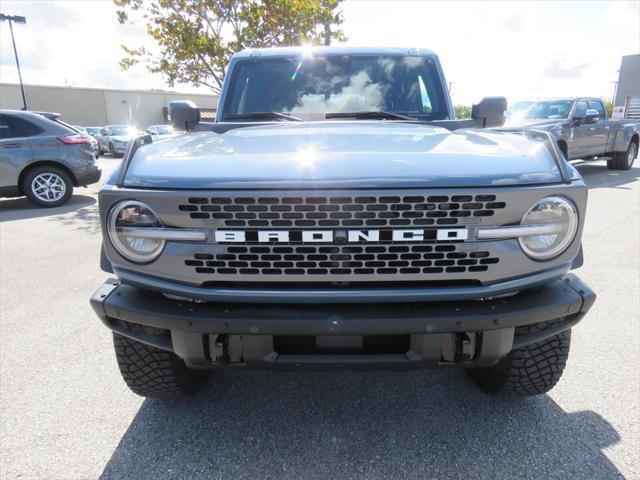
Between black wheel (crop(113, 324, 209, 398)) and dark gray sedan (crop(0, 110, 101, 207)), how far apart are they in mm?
7030

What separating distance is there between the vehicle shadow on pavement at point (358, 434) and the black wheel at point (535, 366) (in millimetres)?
180

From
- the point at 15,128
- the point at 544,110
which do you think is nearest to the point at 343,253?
the point at 15,128

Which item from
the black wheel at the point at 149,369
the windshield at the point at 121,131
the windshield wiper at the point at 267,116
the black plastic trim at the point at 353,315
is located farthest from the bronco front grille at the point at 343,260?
the windshield at the point at 121,131

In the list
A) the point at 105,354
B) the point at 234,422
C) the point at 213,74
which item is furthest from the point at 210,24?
the point at 234,422

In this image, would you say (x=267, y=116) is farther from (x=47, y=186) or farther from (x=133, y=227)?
(x=47, y=186)

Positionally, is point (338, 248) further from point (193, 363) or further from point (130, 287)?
point (130, 287)

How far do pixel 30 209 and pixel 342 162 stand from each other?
320 inches

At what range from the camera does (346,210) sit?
5.15ft

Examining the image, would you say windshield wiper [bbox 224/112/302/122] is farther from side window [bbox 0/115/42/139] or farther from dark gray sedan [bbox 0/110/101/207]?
side window [bbox 0/115/42/139]

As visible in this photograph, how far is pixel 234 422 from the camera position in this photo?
7.23 ft

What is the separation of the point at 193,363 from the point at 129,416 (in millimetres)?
769

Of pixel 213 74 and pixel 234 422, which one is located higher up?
pixel 213 74

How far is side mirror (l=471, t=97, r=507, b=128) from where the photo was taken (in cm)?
302

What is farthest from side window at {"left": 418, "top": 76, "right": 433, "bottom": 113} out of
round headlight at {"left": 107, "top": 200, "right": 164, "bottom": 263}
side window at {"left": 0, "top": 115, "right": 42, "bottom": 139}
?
side window at {"left": 0, "top": 115, "right": 42, "bottom": 139}
